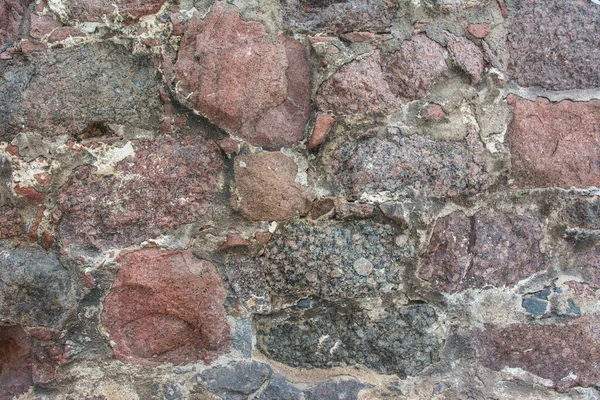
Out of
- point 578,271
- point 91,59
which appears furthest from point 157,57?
point 578,271

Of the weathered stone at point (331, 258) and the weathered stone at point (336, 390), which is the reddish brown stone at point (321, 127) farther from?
the weathered stone at point (336, 390)

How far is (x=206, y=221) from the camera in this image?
3.98 feet

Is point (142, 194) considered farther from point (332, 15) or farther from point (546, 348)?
point (546, 348)

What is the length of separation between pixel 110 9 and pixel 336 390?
0.87 m

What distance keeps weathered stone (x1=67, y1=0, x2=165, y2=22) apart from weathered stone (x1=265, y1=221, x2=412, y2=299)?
19.3 inches

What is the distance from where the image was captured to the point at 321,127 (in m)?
1.19

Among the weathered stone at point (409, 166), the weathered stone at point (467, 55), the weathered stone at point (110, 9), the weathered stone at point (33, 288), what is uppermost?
the weathered stone at point (110, 9)

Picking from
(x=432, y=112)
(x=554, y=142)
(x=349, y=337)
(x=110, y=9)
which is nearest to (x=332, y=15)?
(x=432, y=112)

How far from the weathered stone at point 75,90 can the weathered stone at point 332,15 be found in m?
0.29

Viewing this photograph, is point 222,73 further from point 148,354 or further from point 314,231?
point 148,354

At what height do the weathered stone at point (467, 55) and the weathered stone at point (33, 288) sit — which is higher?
the weathered stone at point (467, 55)

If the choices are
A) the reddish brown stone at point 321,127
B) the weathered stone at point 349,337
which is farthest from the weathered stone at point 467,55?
the weathered stone at point 349,337

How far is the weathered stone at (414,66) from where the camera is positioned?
120cm

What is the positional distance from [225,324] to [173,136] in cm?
39
